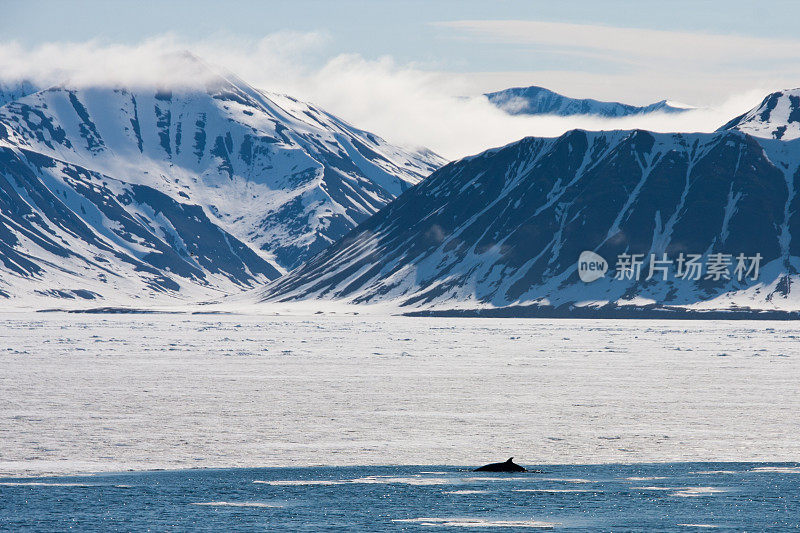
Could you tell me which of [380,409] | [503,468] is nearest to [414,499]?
[503,468]

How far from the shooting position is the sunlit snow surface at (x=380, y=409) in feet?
140

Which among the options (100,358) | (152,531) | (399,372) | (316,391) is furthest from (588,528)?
(100,358)

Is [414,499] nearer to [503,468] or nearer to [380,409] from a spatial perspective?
[503,468]

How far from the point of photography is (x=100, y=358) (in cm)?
9625

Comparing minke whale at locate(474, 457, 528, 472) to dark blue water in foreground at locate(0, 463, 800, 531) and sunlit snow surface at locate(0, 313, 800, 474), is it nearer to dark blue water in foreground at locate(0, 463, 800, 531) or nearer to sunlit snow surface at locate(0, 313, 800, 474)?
dark blue water in foreground at locate(0, 463, 800, 531)

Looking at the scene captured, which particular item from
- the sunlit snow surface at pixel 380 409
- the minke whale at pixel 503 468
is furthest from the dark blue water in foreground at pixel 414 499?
the sunlit snow surface at pixel 380 409

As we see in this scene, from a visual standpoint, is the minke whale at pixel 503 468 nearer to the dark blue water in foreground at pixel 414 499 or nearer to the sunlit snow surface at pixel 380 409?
the dark blue water in foreground at pixel 414 499

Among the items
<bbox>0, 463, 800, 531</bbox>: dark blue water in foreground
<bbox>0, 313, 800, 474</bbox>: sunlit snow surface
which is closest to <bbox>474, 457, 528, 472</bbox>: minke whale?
<bbox>0, 463, 800, 531</bbox>: dark blue water in foreground

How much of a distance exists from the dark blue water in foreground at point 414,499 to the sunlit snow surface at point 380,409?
7.82ft

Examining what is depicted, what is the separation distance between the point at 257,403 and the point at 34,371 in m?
27.0

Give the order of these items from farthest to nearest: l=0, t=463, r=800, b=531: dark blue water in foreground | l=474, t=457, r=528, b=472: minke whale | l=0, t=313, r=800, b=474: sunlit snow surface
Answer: l=0, t=313, r=800, b=474: sunlit snow surface → l=474, t=457, r=528, b=472: minke whale → l=0, t=463, r=800, b=531: dark blue water in foreground

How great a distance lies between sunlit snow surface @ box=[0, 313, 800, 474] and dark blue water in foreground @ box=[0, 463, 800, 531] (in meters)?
2.38

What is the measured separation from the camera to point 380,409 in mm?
57156

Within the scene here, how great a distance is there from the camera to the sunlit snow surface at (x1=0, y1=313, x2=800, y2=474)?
42719 mm
